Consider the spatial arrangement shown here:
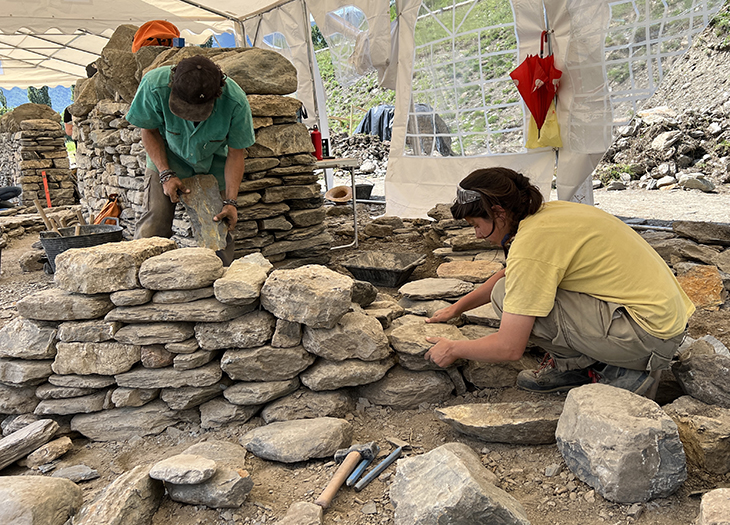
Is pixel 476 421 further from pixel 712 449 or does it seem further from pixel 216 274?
pixel 216 274

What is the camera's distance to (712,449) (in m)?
1.75

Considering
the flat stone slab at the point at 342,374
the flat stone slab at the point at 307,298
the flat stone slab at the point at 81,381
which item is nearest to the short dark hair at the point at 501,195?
the flat stone slab at the point at 307,298

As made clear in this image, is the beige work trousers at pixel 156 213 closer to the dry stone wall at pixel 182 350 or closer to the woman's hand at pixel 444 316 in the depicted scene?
the dry stone wall at pixel 182 350

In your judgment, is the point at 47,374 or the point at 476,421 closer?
the point at 476,421

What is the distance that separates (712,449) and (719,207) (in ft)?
20.0

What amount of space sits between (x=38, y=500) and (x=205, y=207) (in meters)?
2.12

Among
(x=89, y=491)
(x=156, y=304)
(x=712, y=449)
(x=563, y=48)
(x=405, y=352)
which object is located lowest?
(x=89, y=491)

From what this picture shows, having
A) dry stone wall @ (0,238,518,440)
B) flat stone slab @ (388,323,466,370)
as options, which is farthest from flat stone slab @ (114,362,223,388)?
flat stone slab @ (388,323,466,370)

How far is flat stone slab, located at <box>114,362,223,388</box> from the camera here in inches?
92.7

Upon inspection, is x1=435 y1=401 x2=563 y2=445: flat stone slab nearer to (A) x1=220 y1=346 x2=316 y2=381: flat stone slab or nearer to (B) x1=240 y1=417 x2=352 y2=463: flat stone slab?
(B) x1=240 y1=417 x2=352 y2=463: flat stone slab

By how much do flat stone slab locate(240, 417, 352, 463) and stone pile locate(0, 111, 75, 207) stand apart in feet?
31.6

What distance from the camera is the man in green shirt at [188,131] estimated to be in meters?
2.89

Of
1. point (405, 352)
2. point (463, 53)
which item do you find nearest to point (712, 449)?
point (405, 352)

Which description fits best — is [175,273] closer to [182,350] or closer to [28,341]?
[182,350]
